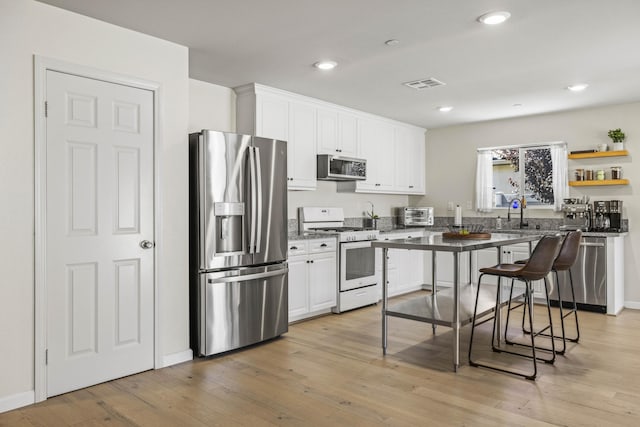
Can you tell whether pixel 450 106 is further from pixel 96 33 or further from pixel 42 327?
pixel 42 327

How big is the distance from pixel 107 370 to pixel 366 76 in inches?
130

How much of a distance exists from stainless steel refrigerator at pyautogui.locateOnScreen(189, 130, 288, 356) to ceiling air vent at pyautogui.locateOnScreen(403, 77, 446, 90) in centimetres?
156

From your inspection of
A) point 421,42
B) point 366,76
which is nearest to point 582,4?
point 421,42

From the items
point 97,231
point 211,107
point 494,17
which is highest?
point 494,17

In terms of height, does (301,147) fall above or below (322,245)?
above

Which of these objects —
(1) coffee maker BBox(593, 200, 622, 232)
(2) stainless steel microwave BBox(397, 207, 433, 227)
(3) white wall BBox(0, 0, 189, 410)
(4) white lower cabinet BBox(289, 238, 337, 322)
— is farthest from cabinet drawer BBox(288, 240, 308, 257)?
(1) coffee maker BBox(593, 200, 622, 232)

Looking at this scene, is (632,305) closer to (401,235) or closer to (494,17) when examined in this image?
(401,235)

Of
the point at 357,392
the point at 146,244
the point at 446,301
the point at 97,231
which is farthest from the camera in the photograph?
the point at 446,301

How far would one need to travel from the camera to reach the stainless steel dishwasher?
16.8 ft

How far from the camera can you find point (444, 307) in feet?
12.5

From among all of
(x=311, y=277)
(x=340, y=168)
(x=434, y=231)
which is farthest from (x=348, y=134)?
(x=434, y=231)

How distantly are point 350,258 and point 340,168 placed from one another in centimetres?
106

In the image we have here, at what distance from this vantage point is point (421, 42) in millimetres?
3492

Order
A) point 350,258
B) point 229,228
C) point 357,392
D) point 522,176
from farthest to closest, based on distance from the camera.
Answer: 1. point 522,176
2. point 350,258
3. point 229,228
4. point 357,392
